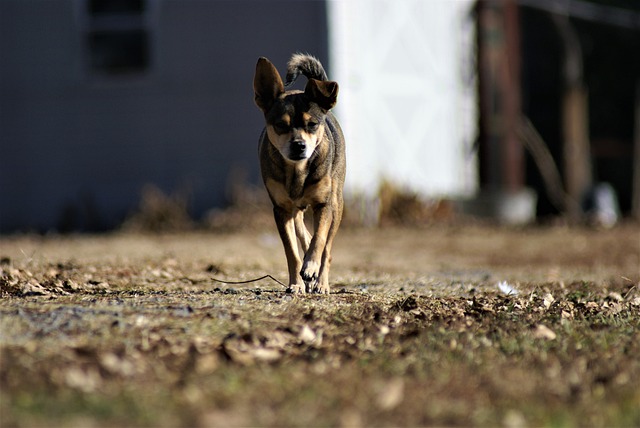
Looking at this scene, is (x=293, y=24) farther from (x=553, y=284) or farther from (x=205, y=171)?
(x=553, y=284)

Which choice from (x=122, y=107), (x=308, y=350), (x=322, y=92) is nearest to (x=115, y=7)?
(x=122, y=107)

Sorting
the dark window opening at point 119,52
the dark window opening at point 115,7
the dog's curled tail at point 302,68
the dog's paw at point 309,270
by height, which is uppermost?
the dark window opening at point 115,7

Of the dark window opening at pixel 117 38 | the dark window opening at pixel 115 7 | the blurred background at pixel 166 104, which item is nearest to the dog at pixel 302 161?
the blurred background at pixel 166 104

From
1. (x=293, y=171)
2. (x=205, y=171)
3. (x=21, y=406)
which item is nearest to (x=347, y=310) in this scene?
(x=293, y=171)

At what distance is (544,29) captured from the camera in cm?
2411

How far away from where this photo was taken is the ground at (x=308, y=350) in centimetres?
345

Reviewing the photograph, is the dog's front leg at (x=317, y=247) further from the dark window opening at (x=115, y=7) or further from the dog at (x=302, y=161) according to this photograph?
the dark window opening at (x=115, y=7)

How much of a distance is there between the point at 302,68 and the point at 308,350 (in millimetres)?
2204

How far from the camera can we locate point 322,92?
5.81m

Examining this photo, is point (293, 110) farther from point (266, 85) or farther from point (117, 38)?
point (117, 38)

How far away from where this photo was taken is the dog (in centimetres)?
571

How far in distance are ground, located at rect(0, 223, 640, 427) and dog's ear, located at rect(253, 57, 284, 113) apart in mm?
1160

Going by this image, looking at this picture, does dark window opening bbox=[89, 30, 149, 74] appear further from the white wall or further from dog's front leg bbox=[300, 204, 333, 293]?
dog's front leg bbox=[300, 204, 333, 293]

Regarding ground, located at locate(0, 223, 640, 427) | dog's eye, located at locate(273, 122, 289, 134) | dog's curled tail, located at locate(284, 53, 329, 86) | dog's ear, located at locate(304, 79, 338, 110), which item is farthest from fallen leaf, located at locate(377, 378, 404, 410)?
dog's curled tail, located at locate(284, 53, 329, 86)
